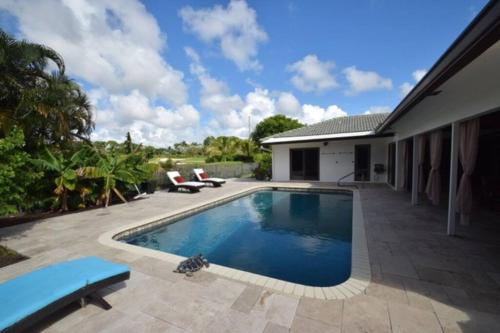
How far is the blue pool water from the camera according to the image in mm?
4875

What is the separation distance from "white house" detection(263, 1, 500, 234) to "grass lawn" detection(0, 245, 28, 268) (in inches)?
309

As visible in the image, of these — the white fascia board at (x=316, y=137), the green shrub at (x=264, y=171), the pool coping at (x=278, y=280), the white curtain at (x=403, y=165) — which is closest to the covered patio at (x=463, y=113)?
the white curtain at (x=403, y=165)

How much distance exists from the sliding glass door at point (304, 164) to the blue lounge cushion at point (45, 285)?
15042 mm

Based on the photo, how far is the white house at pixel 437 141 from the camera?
3.13 m

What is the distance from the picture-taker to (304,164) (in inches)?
671

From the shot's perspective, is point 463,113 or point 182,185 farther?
point 182,185

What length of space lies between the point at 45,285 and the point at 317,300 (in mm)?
3486

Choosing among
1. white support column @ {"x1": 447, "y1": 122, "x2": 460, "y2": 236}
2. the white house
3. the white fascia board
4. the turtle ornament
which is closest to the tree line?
the turtle ornament

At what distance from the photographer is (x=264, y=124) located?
39625 millimetres

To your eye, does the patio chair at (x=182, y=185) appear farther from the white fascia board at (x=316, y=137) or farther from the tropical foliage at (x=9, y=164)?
the tropical foliage at (x=9, y=164)

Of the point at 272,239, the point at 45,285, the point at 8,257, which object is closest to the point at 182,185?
the point at 272,239

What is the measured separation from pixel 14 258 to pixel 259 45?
1381 cm

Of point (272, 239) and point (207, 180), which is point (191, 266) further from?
point (207, 180)

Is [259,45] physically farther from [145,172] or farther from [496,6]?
[496,6]
